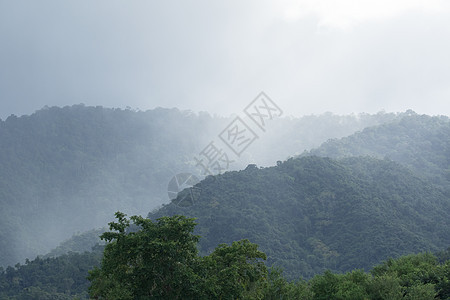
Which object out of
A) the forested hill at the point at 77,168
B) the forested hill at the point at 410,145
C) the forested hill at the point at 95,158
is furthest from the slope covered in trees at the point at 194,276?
the forested hill at the point at 77,168

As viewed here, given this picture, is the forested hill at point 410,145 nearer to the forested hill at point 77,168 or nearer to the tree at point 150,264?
the forested hill at point 77,168

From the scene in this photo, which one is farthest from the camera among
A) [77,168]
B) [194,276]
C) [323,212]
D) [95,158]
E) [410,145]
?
[95,158]

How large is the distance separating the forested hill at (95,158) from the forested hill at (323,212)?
2014 inches

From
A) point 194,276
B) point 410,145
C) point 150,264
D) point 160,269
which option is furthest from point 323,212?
point 150,264

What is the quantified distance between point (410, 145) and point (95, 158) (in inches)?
3389

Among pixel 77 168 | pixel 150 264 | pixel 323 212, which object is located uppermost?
pixel 77 168

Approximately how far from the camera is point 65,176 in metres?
121

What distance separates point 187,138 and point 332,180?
297 feet

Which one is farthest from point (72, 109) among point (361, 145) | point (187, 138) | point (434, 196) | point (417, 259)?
point (417, 259)

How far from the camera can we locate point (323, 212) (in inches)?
2400

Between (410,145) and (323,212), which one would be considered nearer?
(323,212)

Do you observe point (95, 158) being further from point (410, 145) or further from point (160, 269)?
point (160, 269)

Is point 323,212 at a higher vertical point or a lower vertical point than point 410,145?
higher

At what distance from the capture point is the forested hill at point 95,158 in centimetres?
10775
